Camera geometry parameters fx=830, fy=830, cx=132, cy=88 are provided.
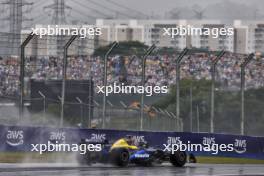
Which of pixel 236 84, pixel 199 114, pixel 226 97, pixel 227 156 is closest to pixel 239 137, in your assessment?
pixel 227 156

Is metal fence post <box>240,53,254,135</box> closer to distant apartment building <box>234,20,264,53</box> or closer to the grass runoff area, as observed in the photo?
the grass runoff area

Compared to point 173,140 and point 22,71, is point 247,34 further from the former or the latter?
point 22,71

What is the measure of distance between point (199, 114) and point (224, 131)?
158 centimetres

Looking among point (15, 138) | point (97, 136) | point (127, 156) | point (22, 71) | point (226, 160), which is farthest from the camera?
point (226, 160)

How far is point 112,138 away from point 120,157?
3.33m

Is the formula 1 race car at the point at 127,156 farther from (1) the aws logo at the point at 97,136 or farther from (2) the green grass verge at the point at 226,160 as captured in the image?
(2) the green grass verge at the point at 226,160

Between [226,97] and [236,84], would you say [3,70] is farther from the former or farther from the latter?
[236,84]

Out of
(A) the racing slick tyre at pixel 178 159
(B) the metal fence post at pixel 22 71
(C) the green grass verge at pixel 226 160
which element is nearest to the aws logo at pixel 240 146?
(C) the green grass verge at pixel 226 160

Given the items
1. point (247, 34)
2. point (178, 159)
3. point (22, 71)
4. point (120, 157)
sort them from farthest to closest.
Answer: point (247, 34)
point (178, 159)
point (120, 157)
point (22, 71)

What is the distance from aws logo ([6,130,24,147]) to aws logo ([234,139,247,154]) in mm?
8329

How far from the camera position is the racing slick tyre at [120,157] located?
74.6 ft

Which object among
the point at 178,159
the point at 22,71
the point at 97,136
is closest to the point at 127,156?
the point at 178,159

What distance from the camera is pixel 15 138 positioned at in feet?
81.8

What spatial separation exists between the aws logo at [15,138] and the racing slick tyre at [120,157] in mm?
3441
